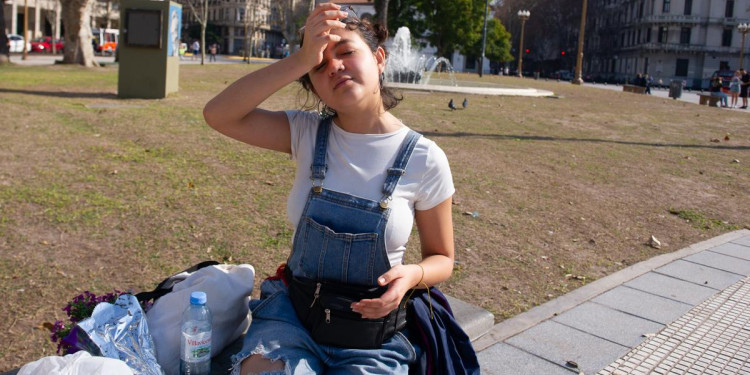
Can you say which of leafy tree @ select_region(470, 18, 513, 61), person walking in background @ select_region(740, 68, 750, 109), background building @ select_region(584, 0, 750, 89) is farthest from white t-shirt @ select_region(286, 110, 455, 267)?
background building @ select_region(584, 0, 750, 89)

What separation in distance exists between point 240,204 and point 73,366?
4.11 m

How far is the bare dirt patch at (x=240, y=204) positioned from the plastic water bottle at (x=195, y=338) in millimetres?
1456

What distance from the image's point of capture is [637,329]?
3990mm

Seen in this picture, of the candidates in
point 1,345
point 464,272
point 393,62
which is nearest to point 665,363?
point 464,272

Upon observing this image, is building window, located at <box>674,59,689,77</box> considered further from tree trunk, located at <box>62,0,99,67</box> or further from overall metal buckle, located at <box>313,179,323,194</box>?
overall metal buckle, located at <box>313,179,323,194</box>

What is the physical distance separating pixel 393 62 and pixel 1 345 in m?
24.2

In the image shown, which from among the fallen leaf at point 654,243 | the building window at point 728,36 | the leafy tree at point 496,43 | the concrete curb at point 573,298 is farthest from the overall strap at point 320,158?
the building window at point 728,36

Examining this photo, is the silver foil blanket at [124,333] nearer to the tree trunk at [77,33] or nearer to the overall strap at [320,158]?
the overall strap at [320,158]

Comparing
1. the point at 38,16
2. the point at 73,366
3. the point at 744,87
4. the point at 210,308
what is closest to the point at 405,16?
the point at 38,16

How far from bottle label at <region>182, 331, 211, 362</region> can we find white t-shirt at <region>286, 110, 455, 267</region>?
50cm

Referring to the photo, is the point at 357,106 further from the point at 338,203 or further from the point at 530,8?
the point at 530,8

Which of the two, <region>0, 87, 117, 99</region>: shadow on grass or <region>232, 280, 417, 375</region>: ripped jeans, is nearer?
<region>232, 280, 417, 375</region>: ripped jeans

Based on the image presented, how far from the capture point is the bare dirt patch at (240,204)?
437cm

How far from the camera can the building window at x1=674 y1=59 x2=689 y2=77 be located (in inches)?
3115
